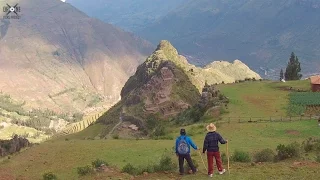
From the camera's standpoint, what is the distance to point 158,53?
13288cm

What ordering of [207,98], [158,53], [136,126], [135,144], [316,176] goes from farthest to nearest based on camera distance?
[158,53] < [136,126] < [207,98] < [135,144] < [316,176]

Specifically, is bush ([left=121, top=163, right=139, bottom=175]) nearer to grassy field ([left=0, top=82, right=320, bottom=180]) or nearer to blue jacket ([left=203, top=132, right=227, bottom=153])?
grassy field ([left=0, top=82, right=320, bottom=180])

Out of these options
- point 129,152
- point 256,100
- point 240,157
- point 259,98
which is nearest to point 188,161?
point 240,157

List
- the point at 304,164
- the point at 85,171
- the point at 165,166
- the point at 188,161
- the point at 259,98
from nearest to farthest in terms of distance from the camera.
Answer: the point at 188,161
the point at 304,164
the point at 165,166
the point at 85,171
the point at 259,98

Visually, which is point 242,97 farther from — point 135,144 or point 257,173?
point 257,173

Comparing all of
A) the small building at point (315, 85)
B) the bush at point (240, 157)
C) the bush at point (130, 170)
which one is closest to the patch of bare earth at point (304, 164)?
the bush at point (240, 157)

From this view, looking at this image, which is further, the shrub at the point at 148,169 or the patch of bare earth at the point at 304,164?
the shrub at the point at 148,169

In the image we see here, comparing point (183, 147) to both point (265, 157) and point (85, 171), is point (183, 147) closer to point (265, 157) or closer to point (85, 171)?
point (265, 157)

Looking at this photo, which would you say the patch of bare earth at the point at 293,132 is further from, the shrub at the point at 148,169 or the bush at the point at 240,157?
the shrub at the point at 148,169

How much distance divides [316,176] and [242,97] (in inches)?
2165

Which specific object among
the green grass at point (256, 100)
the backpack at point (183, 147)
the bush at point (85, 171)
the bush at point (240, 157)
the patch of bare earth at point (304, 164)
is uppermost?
the green grass at point (256, 100)

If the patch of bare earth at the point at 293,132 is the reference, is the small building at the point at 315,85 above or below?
above

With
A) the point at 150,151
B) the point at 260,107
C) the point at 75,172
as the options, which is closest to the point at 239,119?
the point at 260,107

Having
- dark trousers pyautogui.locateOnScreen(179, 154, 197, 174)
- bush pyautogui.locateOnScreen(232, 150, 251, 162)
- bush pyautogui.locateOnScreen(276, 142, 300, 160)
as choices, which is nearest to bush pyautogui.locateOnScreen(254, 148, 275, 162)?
bush pyautogui.locateOnScreen(276, 142, 300, 160)
